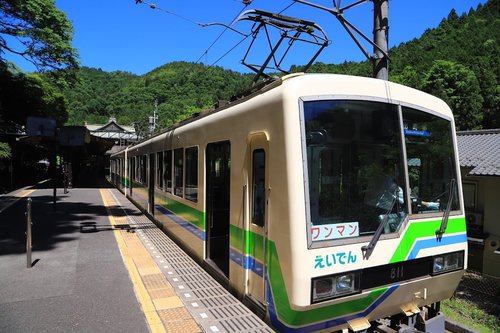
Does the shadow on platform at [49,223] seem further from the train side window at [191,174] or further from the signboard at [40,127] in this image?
the train side window at [191,174]

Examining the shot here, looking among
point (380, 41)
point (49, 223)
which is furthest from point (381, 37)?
point (49, 223)

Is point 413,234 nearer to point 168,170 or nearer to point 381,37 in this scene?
point 381,37

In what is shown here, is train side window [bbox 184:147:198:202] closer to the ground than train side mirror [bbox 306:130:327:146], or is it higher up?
closer to the ground

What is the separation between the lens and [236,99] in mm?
4984

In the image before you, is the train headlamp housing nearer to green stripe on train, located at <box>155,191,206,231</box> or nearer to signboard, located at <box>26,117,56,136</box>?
green stripe on train, located at <box>155,191,206,231</box>

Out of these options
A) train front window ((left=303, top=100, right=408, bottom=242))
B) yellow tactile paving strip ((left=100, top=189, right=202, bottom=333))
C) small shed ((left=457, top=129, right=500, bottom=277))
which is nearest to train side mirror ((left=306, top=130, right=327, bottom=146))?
train front window ((left=303, top=100, right=408, bottom=242))

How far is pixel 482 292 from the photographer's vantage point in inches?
329

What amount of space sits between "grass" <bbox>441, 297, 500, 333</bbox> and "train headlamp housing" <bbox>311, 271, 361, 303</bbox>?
10.8 ft

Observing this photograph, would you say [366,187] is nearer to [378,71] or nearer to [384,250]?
[384,250]

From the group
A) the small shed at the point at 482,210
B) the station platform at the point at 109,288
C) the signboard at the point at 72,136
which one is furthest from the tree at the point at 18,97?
the small shed at the point at 482,210

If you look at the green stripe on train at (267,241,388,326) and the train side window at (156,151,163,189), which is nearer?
the green stripe on train at (267,241,388,326)

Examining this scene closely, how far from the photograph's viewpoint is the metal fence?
23.9 ft

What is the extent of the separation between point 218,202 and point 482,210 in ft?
26.8

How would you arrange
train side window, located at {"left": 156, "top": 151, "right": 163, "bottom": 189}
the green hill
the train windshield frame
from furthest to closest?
the green hill < train side window, located at {"left": 156, "top": 151, "right": 163, "bottom": 189} < the train windshield frame
